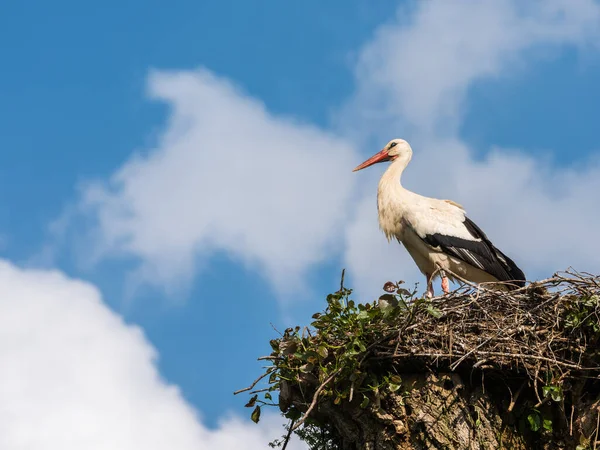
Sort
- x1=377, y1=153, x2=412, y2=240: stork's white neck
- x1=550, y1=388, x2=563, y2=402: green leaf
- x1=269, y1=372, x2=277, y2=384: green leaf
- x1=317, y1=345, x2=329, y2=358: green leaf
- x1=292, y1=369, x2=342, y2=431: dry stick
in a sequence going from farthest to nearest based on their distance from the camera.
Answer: x1=377, y1=153, x2=412, y2=240: stork's white neck
x1=269, y1=372, x2=277, y2=384: green leaf
x1=317, y1=345, x2=329, y2=358: green leaf
x1=550, y1=388, x2=563, y2=402: green leaf
x1=292, y1=369, x2=342, y2=431: dry stick

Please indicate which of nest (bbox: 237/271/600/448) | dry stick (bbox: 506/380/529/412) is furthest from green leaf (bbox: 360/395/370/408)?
dry stick (bbox: 506/380/529/412)

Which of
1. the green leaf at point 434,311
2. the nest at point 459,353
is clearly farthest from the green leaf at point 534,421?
the green leaf at point 434,311

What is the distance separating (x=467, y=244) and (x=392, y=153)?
1.80 metres

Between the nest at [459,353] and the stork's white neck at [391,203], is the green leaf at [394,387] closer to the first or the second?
the nest at [459,353]

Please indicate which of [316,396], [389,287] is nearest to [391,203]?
[389,287]

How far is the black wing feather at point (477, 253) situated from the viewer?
8.10 meters

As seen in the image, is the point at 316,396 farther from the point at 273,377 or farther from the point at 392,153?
the point at 392,153

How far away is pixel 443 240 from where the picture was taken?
A: 8.10 metres

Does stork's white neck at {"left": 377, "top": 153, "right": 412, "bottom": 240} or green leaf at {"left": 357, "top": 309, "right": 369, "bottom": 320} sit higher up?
stork's white neck at {"left": 377, "top": 153, "right": 412, "bottom": 240}

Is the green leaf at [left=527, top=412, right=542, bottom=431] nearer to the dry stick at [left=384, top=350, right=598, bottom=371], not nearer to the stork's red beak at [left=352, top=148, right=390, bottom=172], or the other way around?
the dry stick at [left=384, top=350, right=598, bottom=371]

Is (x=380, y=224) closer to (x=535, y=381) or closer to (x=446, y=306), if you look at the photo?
(x=446, y=306)

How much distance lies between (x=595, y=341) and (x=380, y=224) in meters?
3.20

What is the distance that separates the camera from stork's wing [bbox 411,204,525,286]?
811 cm

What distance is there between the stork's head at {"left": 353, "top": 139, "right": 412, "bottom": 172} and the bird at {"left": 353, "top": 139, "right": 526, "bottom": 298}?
924mm
